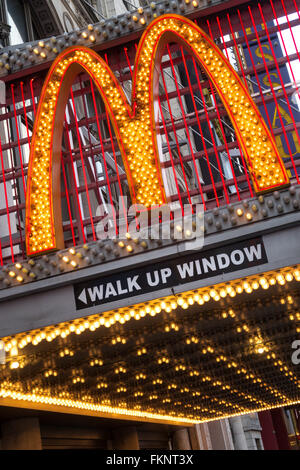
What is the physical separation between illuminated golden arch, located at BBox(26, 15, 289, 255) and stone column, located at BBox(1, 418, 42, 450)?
27.7ft

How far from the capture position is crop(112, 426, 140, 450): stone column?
21.7m

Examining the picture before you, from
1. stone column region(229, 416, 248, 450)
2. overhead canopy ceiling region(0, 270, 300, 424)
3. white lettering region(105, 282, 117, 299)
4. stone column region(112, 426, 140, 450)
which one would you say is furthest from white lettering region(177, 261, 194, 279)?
stone column region(229, 416, 248, 450)

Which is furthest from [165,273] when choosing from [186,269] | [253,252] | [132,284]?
[253,252]

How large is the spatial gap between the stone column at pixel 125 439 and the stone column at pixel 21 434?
275 inches

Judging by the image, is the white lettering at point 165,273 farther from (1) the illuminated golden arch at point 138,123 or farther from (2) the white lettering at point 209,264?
(1) the illuminated golden arch at point 138,123

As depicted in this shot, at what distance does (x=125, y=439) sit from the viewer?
2175 cm

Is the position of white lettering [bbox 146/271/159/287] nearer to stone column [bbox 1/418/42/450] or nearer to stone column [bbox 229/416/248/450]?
stone column [bbox 1/418/42/450]

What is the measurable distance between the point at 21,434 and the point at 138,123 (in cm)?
983

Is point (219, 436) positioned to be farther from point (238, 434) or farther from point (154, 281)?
point (154, 281)

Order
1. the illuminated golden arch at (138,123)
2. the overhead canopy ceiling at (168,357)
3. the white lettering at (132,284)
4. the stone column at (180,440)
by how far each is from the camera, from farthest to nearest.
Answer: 1. the stone column at (180,440)
2. the overhead canopy ceiling at (168,357)
3. the illuminated golden arch at (138,123)
4. the white lettering at (132,284)

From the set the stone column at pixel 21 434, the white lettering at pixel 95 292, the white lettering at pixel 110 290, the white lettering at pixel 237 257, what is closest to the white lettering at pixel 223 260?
the white lettering at pixel 237 257

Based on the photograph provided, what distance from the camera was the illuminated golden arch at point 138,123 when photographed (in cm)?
798
